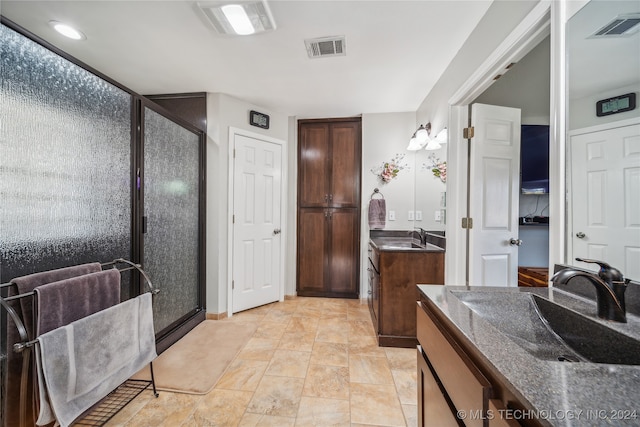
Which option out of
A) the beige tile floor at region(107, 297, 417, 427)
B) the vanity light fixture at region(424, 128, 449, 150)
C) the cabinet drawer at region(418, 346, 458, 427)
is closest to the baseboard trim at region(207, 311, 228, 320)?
the beige tile floor at region(107, 297, 417, 427)

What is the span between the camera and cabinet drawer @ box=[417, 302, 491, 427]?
→ 0.57 meters

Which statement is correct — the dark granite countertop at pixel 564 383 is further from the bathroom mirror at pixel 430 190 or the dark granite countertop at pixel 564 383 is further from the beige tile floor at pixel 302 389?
the bathroom mirror at pixel 430 190

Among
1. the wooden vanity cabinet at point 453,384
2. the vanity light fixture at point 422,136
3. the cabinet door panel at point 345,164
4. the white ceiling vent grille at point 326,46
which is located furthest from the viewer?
the cabinet door panel at point 345,164

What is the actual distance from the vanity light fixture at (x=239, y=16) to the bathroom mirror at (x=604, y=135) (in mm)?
1558

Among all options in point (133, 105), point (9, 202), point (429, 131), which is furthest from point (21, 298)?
point (429, 131)

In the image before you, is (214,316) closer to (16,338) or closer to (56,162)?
(16,338)

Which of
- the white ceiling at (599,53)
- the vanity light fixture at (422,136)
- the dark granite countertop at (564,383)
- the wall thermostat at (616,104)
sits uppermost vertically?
the vanity light fixture at (422,136)

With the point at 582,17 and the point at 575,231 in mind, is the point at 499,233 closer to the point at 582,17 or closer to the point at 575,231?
the point at 575,231

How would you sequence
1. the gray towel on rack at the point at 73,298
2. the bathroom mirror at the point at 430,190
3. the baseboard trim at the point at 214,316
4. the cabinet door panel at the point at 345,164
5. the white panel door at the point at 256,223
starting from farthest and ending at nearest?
the cabinet door panel at the point at 345,164 → the white panel door at the point at 256,223 → the baseboard trim at the point at 214,316 → the bathroom mirror at the point at 430,190 → the gray towel on rack at the point at 73,298

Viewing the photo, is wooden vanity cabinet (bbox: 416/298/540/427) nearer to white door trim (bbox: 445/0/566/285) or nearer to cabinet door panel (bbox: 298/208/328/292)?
white door trim (bbox: 445/0/566/285)

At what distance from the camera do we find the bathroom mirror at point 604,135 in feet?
2.64

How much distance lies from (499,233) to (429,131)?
123 cm

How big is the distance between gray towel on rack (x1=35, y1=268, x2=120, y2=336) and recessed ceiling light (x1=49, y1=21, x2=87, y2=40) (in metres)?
1.78

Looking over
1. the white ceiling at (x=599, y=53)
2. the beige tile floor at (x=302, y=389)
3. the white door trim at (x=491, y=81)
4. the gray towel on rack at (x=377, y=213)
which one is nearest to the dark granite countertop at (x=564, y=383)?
the white door trim at (x=491, y=81)
